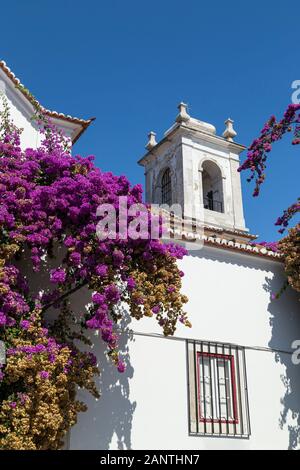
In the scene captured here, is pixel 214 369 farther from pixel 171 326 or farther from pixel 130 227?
pixel 130 227

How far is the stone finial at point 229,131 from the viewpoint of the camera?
2480cm

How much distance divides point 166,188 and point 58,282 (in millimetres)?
16572

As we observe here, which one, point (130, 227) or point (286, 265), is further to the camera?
point (286, 265)

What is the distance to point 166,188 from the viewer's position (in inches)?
952

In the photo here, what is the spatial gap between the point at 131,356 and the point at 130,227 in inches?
87.7

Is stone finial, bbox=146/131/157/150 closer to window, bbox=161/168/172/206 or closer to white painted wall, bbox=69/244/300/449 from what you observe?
window, bbox=161/168/172/206

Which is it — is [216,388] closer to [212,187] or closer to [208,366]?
[208,366]

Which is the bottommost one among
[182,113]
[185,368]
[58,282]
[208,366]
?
[185,368]

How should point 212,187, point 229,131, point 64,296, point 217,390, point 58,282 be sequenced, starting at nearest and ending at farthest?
point 58,282 → point 64,296 → point 217,390 → point 212,187 → point 229,131

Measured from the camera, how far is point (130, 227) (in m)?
8.09

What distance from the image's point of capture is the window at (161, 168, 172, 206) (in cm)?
2382

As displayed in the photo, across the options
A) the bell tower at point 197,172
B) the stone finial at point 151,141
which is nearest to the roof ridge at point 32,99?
the bell tower at point 197,172

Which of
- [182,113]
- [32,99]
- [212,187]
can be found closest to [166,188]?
[212,187]
